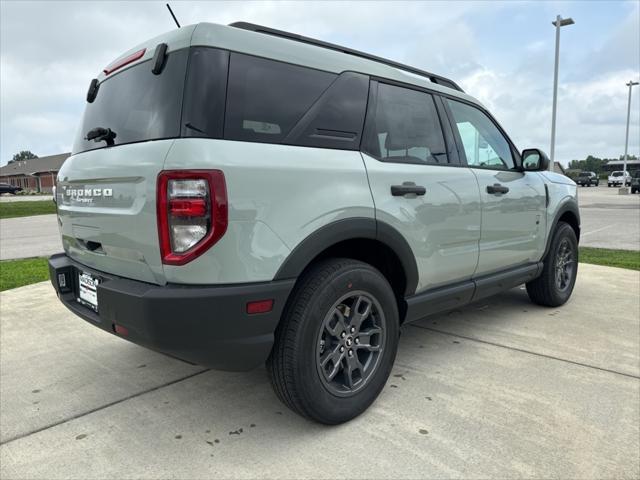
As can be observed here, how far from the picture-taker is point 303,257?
2186 mm

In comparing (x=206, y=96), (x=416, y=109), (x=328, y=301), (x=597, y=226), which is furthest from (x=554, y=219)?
(x=597, y=226)

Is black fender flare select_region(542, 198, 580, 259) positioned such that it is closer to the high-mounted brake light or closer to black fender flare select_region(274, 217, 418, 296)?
black fender flare select_region(274, 217, 418, 296)

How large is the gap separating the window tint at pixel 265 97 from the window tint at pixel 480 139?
145cm

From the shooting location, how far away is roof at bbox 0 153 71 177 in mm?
69531

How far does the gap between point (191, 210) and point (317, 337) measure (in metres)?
0.86

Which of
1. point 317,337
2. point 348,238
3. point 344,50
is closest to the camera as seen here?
point 317,337

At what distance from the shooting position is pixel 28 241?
10898mm

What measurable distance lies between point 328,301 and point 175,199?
2.86 ft

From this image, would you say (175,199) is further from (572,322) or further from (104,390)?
(572,322)

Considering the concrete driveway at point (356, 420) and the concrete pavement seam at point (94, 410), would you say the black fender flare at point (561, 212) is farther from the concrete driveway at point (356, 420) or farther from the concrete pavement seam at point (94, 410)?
the concrete pavement seam at point (94, 410)

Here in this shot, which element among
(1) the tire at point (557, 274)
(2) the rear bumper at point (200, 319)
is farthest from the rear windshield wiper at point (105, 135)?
(1) the tire at point (557, 274)

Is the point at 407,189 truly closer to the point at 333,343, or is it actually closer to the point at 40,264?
the point at 333,343

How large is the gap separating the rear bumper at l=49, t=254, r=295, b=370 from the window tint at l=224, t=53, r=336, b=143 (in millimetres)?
690

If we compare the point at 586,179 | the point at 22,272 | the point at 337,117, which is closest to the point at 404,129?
the point at 337,117
